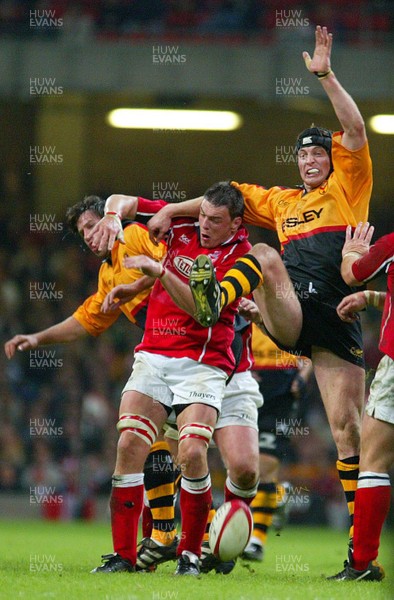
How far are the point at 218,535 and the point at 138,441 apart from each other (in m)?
0.63

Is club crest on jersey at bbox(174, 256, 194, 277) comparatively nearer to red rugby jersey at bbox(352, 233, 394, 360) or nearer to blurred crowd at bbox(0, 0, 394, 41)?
red rugby jersey at bbox(352, 233, 394, 360)

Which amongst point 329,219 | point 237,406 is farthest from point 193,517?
point 329,219

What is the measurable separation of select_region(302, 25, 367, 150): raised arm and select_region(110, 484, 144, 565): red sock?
7.55 ft

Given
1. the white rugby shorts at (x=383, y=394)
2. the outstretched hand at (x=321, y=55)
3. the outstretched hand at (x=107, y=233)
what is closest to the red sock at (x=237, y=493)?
the white rugby shorts at (x=383, y=394)

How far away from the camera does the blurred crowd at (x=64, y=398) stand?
14.2 meters

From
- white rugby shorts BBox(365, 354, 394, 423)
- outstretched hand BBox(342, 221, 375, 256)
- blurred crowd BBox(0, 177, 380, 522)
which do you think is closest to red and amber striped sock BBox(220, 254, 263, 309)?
outstretched hand BBox(342, 221, 375, 256)

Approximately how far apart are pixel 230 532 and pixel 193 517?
261mm

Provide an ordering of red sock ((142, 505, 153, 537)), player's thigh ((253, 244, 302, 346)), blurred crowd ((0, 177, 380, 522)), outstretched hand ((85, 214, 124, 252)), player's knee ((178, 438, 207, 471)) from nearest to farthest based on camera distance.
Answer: player's knee ((178, 438, 207, 471))
outstretched hand ((85, 214, 124, 252))
player's thigh ((253, 244, 302, 346))
red sock ((142, 505, 153, 537))
blurred crowd ((0, 177, 380, 522))

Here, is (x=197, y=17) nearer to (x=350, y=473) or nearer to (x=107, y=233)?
(x=107, y=233)

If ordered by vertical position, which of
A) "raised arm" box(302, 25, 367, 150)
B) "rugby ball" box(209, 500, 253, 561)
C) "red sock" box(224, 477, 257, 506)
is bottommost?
"rugby ball" box(209, 500, 253, 561)

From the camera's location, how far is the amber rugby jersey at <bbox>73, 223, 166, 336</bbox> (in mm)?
6965

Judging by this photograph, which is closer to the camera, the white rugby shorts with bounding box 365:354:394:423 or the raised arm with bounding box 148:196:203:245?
the white rugby shorts with bounding box 365:354:394:423

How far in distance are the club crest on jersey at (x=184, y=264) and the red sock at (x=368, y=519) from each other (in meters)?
1.55

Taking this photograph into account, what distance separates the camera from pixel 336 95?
245 inches
